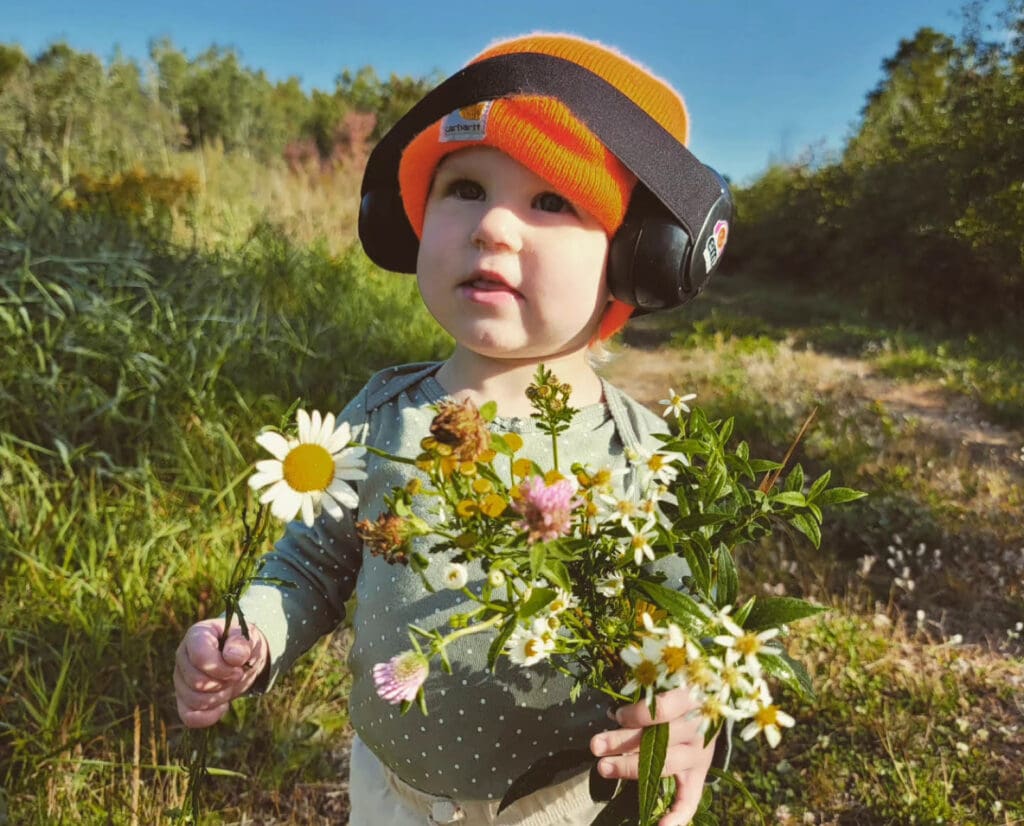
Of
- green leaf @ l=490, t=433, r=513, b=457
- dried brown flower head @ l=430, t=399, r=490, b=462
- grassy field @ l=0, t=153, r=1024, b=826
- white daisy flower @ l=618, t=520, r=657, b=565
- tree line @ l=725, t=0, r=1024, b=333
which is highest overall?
tree line @ l=725, t=0, r=1024, b=333

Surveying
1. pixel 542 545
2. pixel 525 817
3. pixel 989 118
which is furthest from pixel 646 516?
pixel 989 118

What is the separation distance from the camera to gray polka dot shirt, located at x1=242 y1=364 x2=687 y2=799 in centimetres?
120

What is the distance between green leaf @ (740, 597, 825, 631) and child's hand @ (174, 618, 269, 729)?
28.8 inches

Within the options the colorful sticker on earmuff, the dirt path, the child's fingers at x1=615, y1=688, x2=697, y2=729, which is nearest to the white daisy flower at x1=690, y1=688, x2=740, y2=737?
the child's fingers at x1=615, y1=688, x2=697, y2=729

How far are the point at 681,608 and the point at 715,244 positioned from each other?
881 mm

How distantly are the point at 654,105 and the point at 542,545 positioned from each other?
98 cm

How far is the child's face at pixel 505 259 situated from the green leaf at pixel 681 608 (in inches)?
23.6

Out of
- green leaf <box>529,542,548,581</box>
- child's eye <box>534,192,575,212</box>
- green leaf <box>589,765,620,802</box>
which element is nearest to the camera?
green leaf <box>529,542,548,581</box>

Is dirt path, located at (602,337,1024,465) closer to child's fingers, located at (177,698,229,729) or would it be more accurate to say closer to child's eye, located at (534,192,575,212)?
child's eye, located at (534,192,575,212)

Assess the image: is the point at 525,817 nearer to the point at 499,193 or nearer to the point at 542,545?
the point at 542,545

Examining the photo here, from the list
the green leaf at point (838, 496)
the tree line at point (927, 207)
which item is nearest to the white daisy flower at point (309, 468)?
the green leaf at point (838, 496)

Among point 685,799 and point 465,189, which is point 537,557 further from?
point 465,189

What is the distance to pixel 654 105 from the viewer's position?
4.33ft

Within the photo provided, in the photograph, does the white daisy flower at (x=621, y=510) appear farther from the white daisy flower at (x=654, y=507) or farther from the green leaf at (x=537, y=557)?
the green leaf at (x=537, y=557)
